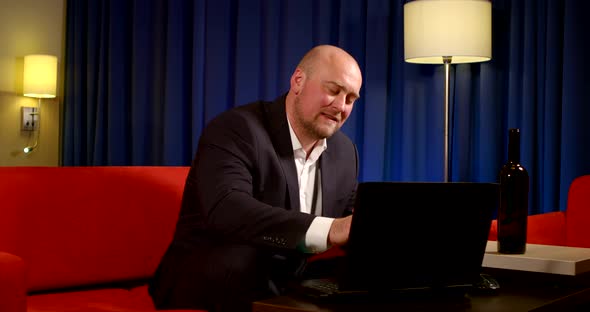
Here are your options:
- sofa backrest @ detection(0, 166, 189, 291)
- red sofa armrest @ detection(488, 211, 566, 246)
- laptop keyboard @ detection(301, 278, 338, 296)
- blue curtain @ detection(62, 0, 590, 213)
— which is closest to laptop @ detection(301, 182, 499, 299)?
laptop keyboard @ detection(301, 278, 338, 296)

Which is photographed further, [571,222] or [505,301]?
[571,222]

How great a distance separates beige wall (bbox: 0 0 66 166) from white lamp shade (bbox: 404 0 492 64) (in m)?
2.43

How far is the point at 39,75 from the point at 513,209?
3.26m

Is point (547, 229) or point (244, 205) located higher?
point (244, 205)

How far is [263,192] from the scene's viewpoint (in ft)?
6.76

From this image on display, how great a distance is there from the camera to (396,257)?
4.59ft

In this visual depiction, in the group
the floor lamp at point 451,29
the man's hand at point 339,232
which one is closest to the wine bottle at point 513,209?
the man's hand at point 339,232

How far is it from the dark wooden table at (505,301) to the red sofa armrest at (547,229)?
40.3 inches

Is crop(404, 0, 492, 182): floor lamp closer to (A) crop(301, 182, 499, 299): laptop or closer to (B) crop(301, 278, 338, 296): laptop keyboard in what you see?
(A) crop(301, 182, 499, 299): laptop

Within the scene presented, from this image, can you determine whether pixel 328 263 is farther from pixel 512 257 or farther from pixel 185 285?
pixel 512 257

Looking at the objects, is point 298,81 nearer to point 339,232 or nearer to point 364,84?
point 339,232

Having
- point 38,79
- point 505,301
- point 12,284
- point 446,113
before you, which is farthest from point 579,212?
point 38,79

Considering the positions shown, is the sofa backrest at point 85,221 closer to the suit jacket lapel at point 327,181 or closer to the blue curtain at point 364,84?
the suit jacket lapel at point 327,181

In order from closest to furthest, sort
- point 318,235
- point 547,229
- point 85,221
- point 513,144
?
1. point 318,235
2. point 513,144
3. point 85,221
4. point 547,229
